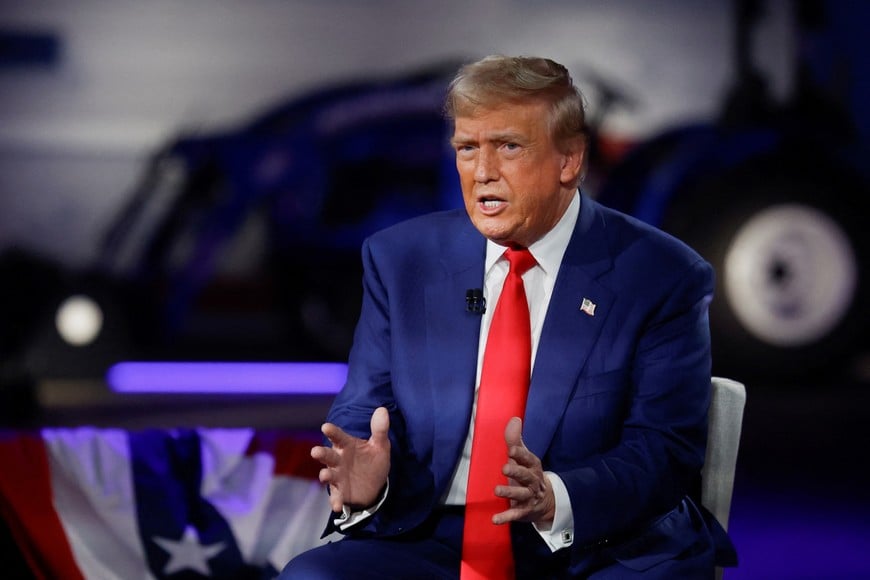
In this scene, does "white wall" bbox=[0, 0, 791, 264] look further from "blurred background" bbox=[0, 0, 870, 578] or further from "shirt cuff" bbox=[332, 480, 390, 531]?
"shirt cuff" bbox=[332, 480, 390, 531]

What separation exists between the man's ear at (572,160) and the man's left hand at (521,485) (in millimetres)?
523

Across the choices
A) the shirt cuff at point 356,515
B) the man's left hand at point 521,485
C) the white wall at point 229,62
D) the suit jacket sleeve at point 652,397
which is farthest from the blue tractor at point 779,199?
the man's left hand at point 521,485

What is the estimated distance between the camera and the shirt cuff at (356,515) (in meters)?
2.28

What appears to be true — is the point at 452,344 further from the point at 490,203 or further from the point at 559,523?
the point at 559,523

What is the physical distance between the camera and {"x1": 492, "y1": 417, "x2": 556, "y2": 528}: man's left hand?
201 cm

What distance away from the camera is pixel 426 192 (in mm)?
6543

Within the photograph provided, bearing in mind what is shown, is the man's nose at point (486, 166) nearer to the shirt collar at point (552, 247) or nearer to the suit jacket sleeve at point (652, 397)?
the shirt collar at point (552, 247)

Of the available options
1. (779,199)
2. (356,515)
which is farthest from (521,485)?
(779,199)

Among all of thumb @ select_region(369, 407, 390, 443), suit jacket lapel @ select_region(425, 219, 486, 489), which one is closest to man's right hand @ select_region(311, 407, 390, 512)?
thumb @ select_region(369, 407, 390, 443)

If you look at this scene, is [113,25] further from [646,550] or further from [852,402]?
[646,550]

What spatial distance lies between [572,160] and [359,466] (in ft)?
2.17

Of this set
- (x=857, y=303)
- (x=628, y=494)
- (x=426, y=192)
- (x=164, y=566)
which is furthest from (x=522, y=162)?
(x=857, y=303)

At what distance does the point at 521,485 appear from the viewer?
205 centimetres

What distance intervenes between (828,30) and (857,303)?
54.9 inches
